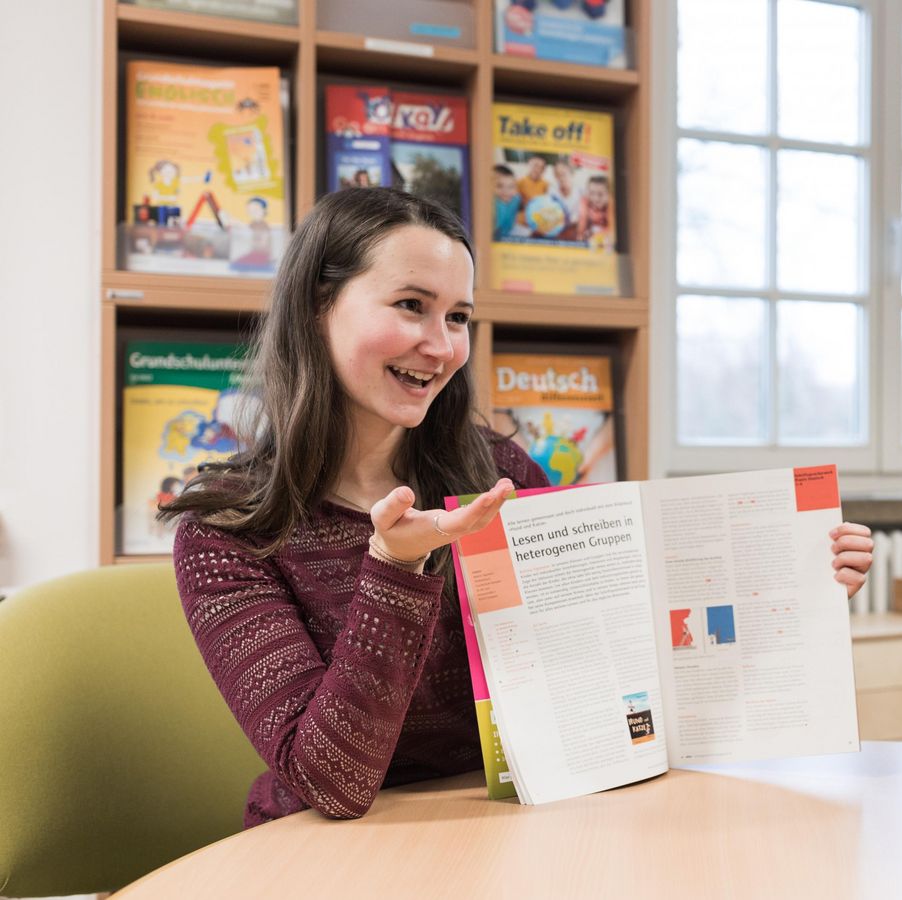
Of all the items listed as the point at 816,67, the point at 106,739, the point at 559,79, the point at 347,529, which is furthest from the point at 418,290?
the point at 816,67

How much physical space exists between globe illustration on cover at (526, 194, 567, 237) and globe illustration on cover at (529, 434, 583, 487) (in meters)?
0.47

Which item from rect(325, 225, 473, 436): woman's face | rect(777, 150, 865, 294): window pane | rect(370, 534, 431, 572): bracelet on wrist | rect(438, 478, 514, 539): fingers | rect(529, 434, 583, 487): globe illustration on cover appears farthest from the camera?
rect(777, 150, 865, 294): window pane

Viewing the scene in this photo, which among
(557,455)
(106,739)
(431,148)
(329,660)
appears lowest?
(106,739)

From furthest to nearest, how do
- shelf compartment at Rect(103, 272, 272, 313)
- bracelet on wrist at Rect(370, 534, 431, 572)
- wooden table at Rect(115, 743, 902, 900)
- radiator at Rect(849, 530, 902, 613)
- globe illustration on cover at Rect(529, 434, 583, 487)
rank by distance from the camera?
radiator at Rect(849, 530, 902, 613) < globe illustration on cover at Rect(529, 434, 583, 487) < shelf compartment at Rect(103, 272, 272, 313) < bracelet on wrist at Rect(370, 534, 431, 572) < wooden table at Rect(115, 743, 902, 900)

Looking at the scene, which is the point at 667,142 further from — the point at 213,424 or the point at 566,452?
the point at 213,424

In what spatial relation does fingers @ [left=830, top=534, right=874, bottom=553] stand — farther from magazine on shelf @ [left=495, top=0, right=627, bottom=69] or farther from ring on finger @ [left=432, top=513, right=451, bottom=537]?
magazine on shelf @ [left=495, top=0, right=627, bottom=69]

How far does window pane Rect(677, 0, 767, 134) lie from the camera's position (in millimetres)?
2865

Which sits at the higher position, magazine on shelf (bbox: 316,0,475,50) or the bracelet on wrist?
magazine on shelf (bbox: 316,0,475,50)

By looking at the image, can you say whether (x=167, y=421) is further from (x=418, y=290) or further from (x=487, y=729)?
(x=487, y=729)

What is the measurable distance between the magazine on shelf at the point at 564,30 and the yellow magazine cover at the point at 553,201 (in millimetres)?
118

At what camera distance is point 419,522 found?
90 cm

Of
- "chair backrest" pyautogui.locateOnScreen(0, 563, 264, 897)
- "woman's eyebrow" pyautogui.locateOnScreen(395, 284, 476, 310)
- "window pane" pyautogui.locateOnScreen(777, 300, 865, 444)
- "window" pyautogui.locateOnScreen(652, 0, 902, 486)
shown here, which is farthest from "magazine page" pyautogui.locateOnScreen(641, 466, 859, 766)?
"window pane" pyautogui.locateOnScreen(777, 300, 865, 444)

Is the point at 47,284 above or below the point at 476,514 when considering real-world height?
above

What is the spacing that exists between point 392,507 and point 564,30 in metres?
1.62
